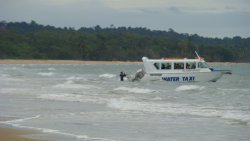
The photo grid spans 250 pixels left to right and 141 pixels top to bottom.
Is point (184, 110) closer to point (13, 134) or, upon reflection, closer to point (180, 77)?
point (13, 134)

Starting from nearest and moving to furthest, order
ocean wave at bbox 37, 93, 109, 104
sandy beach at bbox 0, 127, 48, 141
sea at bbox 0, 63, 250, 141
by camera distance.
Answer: sandy beach at bbox 0, 127, 48, 141
sea at bbox 0, 63, 250, 141
ocean wave at bbox 37, 93, 109, 104

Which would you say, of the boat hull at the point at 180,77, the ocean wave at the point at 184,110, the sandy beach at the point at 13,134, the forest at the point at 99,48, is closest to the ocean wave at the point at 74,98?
the ocean wave at the point at 184,110

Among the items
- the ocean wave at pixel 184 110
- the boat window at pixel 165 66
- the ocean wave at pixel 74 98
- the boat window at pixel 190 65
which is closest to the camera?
the ocean wave at pixel 184 110

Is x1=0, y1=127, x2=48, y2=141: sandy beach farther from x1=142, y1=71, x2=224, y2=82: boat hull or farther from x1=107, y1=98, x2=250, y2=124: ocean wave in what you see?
x1=142, y1=71, x2=224, y2=82: boat hull

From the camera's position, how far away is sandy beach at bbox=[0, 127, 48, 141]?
549 inches

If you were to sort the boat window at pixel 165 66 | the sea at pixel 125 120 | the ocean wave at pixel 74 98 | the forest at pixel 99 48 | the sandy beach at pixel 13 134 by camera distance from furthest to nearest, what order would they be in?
the forest at pixel 99 48 → the boat window at pixel 165 66 → the ocean wave at pixel 74 98 → the sea at pixel 125 120 → the sandy beach at pixel 13 134

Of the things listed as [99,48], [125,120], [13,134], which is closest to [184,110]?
[125,120]

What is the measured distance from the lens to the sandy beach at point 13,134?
13953 mm

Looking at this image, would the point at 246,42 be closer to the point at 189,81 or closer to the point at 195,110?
the point at 189,81

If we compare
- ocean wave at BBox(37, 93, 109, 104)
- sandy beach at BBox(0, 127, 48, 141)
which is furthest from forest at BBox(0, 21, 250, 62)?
sandy beach at BBox(0, 127, 48, 141)

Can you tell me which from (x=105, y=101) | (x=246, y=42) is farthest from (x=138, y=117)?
(x=246, y=42)

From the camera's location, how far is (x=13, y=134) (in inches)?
577

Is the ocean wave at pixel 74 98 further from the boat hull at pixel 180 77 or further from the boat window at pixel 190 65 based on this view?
the boat window at pixel 190 65

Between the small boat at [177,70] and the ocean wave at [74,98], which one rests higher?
the small boat at [177,70]
